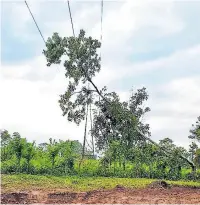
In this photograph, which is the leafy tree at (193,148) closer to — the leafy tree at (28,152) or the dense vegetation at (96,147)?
the dense vegetation at (96,147)

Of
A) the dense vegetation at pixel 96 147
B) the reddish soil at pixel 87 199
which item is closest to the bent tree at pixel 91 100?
the dense vegetation at pixel 96 147

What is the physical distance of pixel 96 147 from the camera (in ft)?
110

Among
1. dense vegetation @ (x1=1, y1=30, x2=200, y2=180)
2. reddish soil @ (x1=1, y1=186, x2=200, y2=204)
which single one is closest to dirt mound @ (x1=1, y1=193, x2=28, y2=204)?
reddish soil @ (x1=1, y1=186, x2=200, y2=204)

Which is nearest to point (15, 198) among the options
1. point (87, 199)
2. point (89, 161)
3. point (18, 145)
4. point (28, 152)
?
point (87, 199)

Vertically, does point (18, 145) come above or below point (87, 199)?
above

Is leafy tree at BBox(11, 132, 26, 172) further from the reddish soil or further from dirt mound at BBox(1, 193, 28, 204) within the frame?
dirt mound at BBox(1, 193, 28, 204)

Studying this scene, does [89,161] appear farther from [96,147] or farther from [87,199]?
[87,199]

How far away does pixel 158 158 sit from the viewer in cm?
2770

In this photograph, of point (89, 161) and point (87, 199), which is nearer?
point (87, 199)

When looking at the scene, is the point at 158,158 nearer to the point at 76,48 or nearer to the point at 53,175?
the point at 53,175

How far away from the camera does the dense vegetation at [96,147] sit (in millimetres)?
25047

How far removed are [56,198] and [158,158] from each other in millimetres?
14658

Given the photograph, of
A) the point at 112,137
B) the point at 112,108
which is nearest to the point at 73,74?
the point at 112,108

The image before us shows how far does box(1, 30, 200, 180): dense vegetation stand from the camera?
25047mm
